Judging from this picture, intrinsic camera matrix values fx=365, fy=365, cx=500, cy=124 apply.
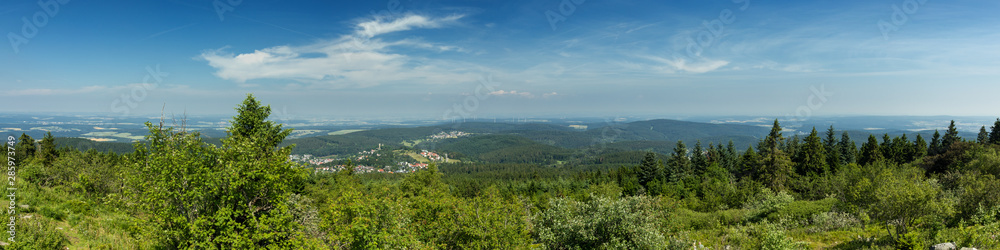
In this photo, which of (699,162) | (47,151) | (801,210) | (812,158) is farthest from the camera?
(699,162)

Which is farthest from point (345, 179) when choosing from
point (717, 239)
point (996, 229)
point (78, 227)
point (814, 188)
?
point (814, 188)

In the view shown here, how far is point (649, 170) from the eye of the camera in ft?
230

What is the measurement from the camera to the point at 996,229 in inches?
623

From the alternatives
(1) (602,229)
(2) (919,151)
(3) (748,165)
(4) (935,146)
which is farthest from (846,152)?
(1) (602,229)

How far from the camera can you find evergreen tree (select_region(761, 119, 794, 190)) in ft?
157

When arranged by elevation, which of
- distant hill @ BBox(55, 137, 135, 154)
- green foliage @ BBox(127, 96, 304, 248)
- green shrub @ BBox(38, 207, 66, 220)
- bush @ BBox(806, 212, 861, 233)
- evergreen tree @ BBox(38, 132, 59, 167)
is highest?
green foliage @ BBox(127, 96, 304, 248)

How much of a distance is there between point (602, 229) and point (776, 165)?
145 ft

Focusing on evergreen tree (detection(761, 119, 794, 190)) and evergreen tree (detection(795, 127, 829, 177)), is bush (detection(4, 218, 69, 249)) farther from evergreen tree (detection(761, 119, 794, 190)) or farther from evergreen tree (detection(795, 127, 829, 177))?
evergreen tree (detection(795, 127, 829, 177))

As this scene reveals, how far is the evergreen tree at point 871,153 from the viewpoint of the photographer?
57.9m

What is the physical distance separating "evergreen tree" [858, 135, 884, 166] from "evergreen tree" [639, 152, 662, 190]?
30.6 meters

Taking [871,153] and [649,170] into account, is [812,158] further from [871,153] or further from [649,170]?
[649,170]

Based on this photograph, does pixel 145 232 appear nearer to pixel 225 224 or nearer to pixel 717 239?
pixel 225 224

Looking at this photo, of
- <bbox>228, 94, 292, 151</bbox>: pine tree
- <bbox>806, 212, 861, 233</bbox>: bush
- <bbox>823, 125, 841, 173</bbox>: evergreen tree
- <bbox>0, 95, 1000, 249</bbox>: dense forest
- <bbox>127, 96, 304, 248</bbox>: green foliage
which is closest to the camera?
<bbox>127, 96, 304, 248</bbox>: green foliage

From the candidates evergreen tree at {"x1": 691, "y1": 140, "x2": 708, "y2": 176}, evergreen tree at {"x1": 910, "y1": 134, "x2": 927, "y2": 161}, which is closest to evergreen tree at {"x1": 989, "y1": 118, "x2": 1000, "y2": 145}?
evergreen tree at {"x1": 910, "y1": 134, "x2": 927, "y2": 161}
